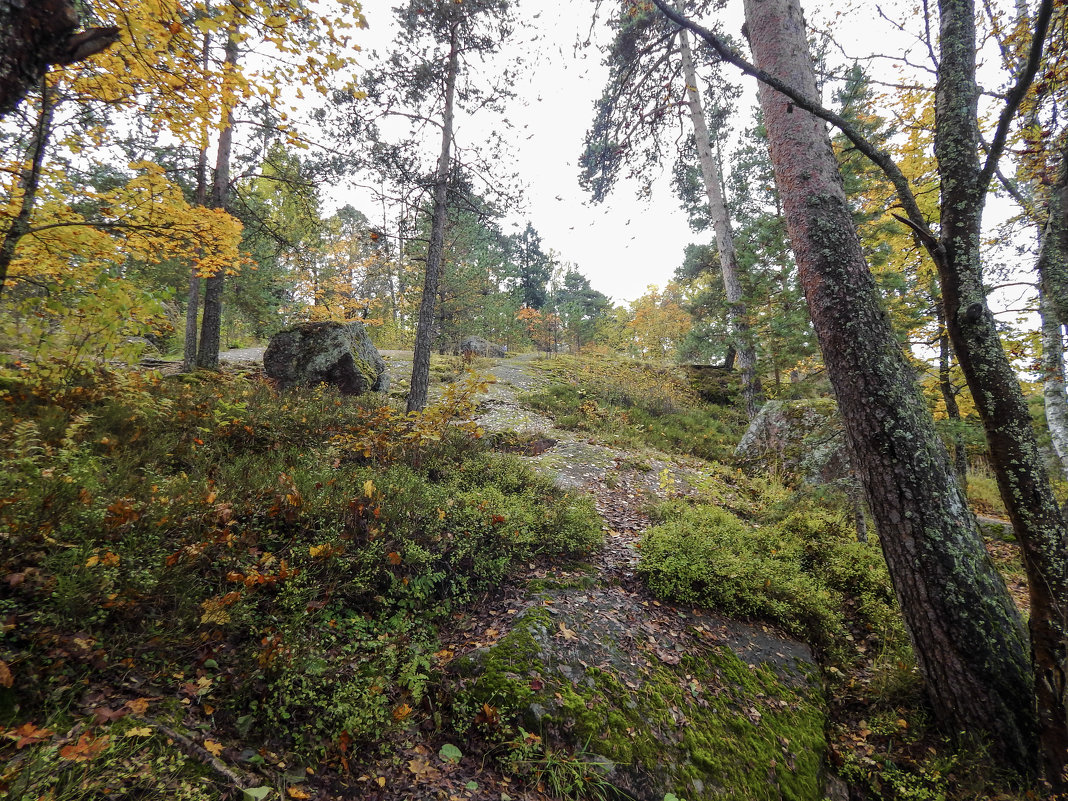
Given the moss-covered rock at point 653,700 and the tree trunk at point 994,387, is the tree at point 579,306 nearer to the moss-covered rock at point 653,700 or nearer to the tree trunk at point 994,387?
the tree trunk at point 994,387

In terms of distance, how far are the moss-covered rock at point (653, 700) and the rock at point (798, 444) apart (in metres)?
5.08

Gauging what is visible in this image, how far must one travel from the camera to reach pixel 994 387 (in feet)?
7.89

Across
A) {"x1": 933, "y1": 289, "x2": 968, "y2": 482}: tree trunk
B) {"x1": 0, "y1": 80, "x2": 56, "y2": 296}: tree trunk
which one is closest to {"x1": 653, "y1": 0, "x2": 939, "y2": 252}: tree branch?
{"x1": 0, "y1": 80, "x2": 56, "y2": 296}: tree trunk

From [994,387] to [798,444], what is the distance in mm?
6388

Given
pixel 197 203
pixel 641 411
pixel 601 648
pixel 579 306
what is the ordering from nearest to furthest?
pixel 601 648
pixel 197 203
pixel 641 411
pixel 579 306

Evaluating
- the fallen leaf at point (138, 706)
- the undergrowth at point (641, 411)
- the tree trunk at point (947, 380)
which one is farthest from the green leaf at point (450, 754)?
the tree trunk at point (947, 380)

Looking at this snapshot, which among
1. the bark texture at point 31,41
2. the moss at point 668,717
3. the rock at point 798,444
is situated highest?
the bark texture at point 31,41

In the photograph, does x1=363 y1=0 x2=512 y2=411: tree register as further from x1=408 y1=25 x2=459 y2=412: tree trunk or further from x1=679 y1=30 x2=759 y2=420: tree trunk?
x1=679 y1=30 x2=759 y2=420: tree trunk

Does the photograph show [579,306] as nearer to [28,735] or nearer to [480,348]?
[480,348]

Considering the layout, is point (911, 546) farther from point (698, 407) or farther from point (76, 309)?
point (698, 407)

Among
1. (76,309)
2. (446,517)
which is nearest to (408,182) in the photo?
(76,309)

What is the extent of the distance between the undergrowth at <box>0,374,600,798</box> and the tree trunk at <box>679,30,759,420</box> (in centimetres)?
809

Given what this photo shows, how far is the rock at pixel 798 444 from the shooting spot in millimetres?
7504

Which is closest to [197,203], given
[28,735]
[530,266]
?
[28,735]
